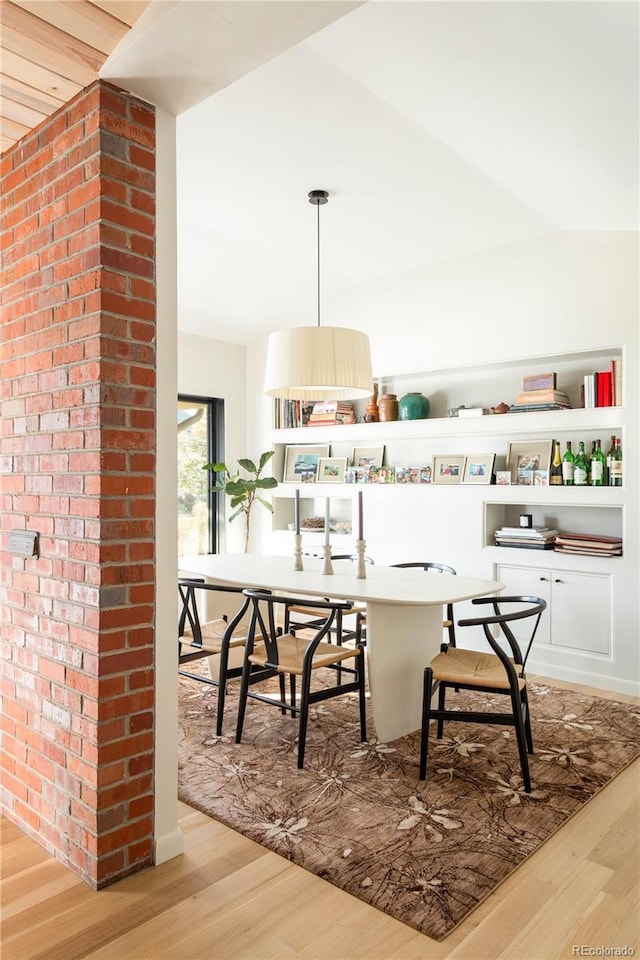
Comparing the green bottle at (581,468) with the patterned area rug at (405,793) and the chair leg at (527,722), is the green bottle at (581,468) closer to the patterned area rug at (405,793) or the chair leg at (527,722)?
the patterned area rug at (405,793)

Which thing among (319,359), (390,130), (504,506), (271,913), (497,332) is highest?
(390,130)

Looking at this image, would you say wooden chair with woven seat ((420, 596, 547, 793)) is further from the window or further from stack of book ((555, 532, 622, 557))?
the window

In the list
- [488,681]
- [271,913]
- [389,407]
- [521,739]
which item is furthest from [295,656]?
[389,407]

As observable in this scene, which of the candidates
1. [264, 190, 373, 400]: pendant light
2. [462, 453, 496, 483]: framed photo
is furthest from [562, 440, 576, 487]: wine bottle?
[264, 190, 373, 400]: pendant light

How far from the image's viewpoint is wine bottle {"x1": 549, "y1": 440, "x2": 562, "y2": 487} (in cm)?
442

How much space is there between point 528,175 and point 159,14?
2.25 metres

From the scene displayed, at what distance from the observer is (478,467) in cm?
485

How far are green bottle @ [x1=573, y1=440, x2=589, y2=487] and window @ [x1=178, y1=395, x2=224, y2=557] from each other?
3134mm

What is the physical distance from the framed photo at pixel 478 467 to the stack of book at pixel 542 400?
43 centimetres

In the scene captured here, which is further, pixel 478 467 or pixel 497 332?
pixel 478 467

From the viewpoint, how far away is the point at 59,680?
2.23 m

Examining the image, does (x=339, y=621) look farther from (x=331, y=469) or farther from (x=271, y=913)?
(x=331, y=469)

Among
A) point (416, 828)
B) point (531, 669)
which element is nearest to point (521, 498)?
point (531, 669)

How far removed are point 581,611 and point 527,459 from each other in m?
1.06
